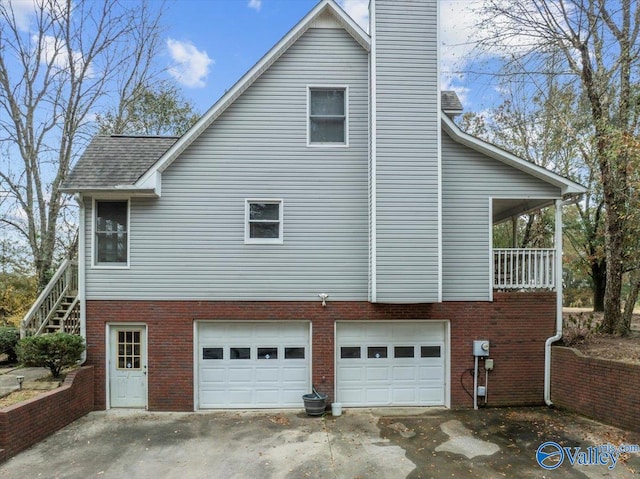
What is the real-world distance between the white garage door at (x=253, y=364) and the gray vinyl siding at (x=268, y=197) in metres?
0.87

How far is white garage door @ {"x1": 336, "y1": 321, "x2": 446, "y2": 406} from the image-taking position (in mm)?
9375

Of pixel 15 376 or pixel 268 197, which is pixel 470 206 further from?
pixel 15 376

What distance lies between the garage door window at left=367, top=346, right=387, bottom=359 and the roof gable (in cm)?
644

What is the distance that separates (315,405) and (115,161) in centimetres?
759

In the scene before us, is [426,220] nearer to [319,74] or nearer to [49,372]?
[319,74]

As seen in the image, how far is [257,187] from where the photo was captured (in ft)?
30.4

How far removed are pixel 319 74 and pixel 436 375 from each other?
786 centimetres

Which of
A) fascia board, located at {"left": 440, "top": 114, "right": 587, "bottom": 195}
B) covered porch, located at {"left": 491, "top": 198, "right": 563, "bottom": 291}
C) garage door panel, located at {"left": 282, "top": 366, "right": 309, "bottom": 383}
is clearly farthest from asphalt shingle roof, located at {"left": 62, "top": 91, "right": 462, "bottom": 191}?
garage door panel, located at {"left": 282, "top": 366, "right": 309, "bottom": 383}

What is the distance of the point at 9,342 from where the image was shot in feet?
34.7

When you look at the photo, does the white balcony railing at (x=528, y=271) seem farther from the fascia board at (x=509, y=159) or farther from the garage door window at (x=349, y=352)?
the garage door window at (x=349, y=352)

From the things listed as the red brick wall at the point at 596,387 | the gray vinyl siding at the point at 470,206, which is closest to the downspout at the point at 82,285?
the gray vinyl siding at the point at 470,206

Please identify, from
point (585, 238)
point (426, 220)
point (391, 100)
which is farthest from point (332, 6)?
point (585, 238)

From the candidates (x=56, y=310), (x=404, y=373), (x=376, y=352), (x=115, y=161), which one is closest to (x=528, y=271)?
(x=404, y=373)

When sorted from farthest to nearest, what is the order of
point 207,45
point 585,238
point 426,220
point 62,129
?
point 585,238 < point 62,129 < point 207,45 < point 426,220
